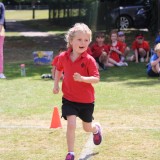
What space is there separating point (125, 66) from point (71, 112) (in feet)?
29.9

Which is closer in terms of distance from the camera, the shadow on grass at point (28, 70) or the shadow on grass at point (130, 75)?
the shadow on grass at point (130, 75)

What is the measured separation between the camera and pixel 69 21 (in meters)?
34.4

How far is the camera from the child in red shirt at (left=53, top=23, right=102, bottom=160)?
5.37 meters

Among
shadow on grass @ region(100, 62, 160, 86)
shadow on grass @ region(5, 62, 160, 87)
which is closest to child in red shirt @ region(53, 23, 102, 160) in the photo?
shadow on grass @ region(5, 62, 160, 87)

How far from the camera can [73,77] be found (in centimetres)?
534

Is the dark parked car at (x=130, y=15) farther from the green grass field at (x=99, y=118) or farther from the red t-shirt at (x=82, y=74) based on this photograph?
the red t-shirt at (x=82, y=74)

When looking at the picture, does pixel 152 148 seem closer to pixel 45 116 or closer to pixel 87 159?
pixel 87 159

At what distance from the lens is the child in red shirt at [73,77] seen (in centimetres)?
537

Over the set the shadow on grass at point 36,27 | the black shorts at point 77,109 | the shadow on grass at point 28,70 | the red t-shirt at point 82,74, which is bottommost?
the shadow on grass at point 36,27

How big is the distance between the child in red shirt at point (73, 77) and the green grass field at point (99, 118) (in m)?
0.53

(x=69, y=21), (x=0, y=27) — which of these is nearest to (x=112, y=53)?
(x=0, y=27)

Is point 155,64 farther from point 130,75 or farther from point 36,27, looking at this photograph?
point 36,27

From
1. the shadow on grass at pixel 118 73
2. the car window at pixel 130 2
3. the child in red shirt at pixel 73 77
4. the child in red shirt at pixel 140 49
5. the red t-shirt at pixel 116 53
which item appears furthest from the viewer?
the car window at pixel 130 2

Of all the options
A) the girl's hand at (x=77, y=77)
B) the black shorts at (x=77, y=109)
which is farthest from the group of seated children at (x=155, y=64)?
the girl's hand at (x=77, y=77)
